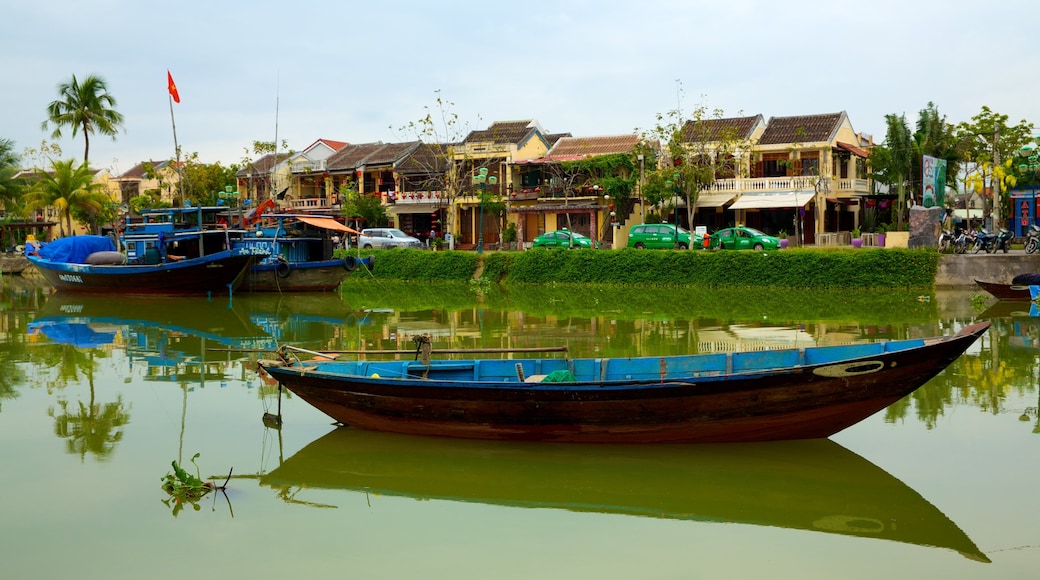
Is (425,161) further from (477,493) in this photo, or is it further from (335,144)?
(477,493)

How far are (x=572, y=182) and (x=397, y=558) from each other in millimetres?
33205

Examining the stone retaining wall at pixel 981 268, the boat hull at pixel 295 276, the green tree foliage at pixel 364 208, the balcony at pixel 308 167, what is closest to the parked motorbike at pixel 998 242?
the stone retaining wall at pixel 981 268

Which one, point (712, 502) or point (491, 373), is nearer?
point (712, 502)

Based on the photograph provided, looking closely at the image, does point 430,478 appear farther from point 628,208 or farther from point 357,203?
point 357,203

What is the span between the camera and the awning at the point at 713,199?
3509 cm

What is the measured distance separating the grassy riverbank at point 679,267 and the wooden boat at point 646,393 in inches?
685

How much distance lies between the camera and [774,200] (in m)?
34.0

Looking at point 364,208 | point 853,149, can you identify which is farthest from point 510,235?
point 853,149

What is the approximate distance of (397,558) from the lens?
21.2 feet

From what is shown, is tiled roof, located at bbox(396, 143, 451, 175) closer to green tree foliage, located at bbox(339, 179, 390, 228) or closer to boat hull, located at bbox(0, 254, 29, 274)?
green tree foliage, located at bbox(339, 179, 390, 228)

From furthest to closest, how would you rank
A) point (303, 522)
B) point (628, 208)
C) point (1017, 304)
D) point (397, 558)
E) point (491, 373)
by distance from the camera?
point (628, 208)
point (1017, 304)
point (491, 373)
point (303, 522)
point (397, 558)

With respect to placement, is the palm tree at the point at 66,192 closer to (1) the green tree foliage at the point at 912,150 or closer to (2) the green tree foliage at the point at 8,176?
(2) the green tree foliage at the point at 8,176

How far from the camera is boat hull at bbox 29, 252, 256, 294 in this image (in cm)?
2527

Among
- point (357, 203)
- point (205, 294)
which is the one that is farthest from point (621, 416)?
point (357, 203)
